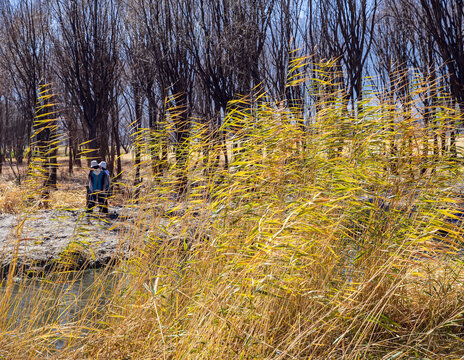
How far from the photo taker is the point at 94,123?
1117 cm

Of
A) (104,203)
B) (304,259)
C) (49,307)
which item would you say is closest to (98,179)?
(104,203)

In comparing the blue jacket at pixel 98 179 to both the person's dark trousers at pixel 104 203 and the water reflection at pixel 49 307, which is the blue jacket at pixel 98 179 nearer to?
the person's dark trousers at pixel 104 203

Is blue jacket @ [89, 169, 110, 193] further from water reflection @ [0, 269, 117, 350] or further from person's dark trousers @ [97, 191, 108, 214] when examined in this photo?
water reflection @ [0, 269, 117, 350]

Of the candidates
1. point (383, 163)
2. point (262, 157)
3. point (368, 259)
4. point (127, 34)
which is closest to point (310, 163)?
point (262, 157)

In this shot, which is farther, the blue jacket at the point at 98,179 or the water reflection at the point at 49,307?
the blue jacket at the point at 98,179

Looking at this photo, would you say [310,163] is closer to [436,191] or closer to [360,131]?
[360,131]

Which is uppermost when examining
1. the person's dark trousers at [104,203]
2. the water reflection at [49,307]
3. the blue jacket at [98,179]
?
the blue jacket at [98,179]

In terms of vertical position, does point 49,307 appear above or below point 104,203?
below

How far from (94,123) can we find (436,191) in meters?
9.97

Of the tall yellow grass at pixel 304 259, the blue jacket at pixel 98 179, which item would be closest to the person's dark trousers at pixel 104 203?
the blue jacket at pixel 98 179

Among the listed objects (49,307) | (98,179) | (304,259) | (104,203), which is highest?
(98,179)

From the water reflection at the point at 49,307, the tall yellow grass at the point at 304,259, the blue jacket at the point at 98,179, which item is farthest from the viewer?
the blue jacket at the point at 98,179

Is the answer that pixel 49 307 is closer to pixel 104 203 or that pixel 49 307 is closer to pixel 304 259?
pixel 104 203

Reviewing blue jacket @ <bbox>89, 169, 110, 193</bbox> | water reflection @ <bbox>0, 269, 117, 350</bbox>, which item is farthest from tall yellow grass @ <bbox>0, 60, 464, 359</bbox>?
blue jacket @ <bbox>89, 169, 110, 193</bbox>
